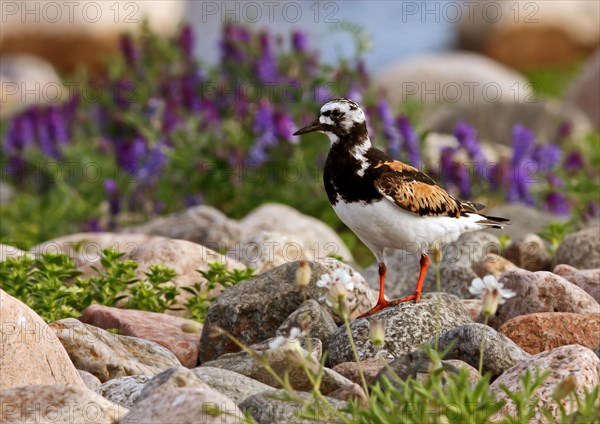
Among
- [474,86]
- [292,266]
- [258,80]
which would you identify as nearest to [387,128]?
[258,80]

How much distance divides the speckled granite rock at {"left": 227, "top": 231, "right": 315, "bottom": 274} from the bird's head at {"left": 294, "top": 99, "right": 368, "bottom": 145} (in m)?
1.54

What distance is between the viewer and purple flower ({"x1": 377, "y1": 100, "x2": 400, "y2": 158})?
9.80 metres

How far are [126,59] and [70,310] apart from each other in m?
5.08

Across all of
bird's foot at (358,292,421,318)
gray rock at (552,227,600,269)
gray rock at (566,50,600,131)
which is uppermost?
bird's foot at (358,292,421,318)

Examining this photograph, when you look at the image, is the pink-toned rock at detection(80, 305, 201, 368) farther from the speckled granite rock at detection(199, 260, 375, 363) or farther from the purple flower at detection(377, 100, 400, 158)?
the purple flower at detection(377, 100, 400, 158)

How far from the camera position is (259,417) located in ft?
14.7

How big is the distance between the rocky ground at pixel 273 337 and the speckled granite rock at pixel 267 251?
10 mm

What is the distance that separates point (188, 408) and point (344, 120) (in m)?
2.44

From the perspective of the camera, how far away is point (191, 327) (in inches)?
252

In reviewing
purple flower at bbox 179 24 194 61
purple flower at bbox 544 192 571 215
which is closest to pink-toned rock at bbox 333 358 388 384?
purple flower at bbox 544 192 571 215

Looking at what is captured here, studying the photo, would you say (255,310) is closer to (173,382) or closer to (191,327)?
(191,327)

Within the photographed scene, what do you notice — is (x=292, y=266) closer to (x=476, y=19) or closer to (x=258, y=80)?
(x=258, y=80)

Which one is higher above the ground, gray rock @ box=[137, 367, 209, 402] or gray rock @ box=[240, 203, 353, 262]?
gray rock @ box=[137, 367, 209, 402]

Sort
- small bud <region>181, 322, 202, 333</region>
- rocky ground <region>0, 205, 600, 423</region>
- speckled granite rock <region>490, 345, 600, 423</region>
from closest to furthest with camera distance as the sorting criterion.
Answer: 1. rocky ground <region>0, 205, 600, 423</region>
2. speckled granite rock <region>490, 345, 600, 423</region>
3. small bud <region>181, 322, 202, 333</region>
